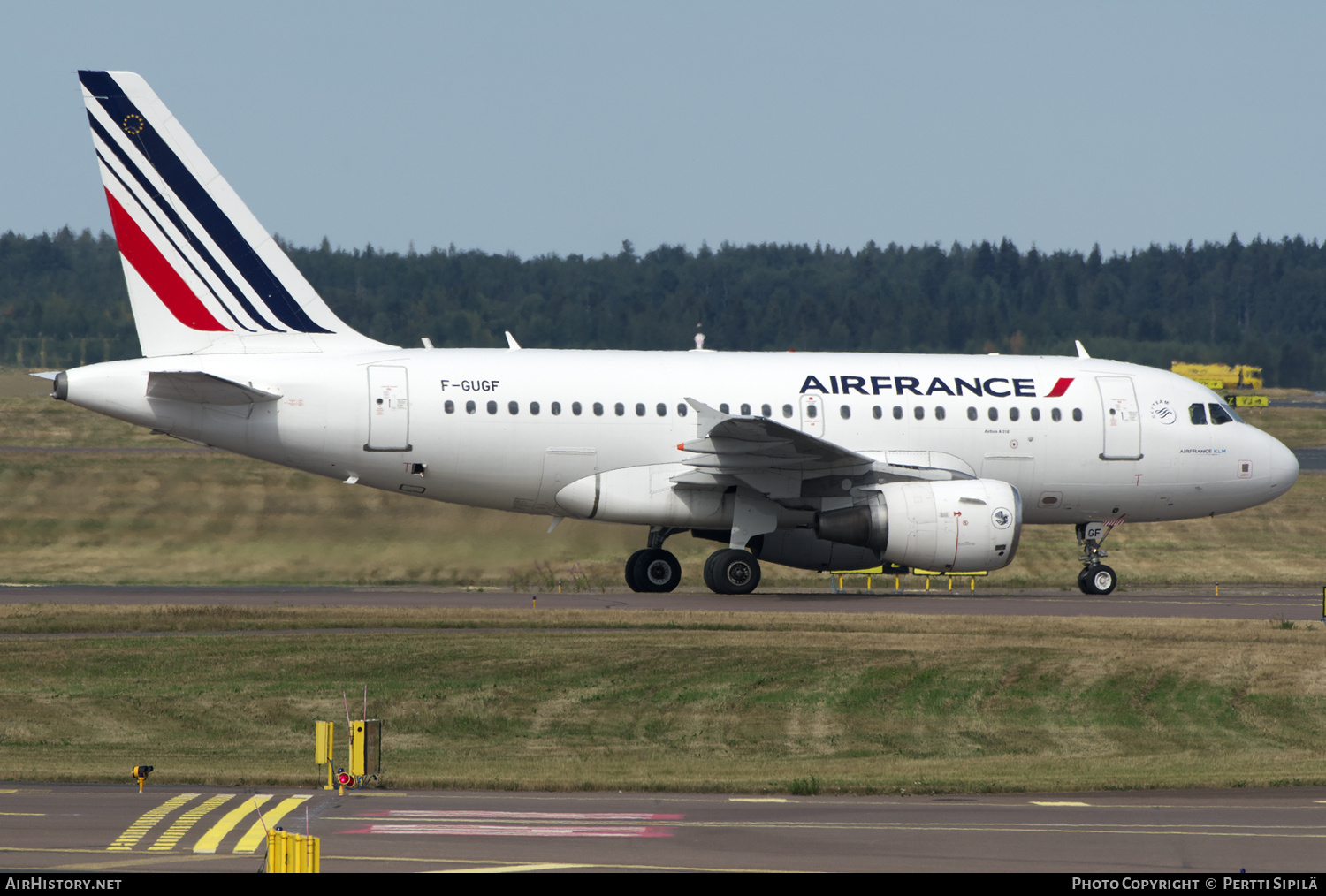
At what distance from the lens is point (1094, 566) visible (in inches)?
1171

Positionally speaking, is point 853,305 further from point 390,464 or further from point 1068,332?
point 390,464

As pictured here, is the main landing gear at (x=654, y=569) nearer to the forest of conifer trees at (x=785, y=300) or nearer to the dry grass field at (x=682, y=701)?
the dry grass field at (x=682, y=701)

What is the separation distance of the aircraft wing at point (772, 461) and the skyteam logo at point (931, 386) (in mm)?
1376

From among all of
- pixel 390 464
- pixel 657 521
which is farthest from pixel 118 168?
pixel 657 521

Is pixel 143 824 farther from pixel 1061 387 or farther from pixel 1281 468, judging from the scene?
pixel 1281 468

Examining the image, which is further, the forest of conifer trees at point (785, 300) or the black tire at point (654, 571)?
the forest of conifer trees at point (785, 300)

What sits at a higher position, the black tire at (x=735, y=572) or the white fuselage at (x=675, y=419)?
the white fuselage at (x=675, y=419)

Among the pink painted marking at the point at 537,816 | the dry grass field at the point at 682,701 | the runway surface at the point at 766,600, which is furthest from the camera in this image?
the runway surface at the point at 766,600

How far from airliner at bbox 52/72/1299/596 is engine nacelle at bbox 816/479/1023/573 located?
0.04m

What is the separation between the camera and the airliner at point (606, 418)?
26.1m

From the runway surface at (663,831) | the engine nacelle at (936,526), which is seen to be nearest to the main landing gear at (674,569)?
the engine nacelle at (936,526)

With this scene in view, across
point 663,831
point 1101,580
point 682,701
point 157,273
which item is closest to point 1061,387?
point 1101,580

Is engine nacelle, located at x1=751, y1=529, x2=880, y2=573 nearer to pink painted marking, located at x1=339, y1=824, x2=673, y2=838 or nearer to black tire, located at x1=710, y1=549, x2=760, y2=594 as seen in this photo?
black tire, located at x1=710, y1=549, x2=760, y2=594

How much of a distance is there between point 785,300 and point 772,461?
59.4 m
